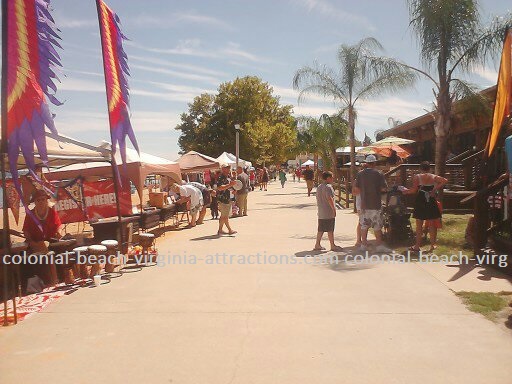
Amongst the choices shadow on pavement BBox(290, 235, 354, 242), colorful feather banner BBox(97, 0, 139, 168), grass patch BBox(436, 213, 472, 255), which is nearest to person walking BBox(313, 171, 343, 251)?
shadow on pavement BBox(290, 235, 354, 242)

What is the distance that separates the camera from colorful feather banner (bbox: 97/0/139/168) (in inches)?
285

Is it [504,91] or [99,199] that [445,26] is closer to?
[504,91]

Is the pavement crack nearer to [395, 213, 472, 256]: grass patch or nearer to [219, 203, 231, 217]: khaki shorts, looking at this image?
[395, 213, 472, 256]: grass patch

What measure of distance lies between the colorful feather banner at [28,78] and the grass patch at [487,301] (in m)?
5.04

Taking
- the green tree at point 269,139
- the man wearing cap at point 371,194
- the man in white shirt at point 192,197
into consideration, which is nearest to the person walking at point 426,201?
the man wearing cap at point 371,194

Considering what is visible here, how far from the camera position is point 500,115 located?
22.6 feet

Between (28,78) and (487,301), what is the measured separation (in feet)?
18.7

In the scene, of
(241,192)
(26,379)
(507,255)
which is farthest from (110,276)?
(241,192)

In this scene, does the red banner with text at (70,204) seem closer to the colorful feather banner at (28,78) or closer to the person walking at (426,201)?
the colorful feather banner at (28,78)

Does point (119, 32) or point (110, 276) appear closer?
point (110, 276)

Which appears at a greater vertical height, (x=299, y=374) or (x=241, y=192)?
(x=241, y=192)

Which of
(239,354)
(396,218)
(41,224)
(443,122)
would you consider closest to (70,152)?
(41,224)

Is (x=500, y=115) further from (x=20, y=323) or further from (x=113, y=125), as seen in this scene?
(x=20, y=323)

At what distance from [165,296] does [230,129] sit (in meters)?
41.8
